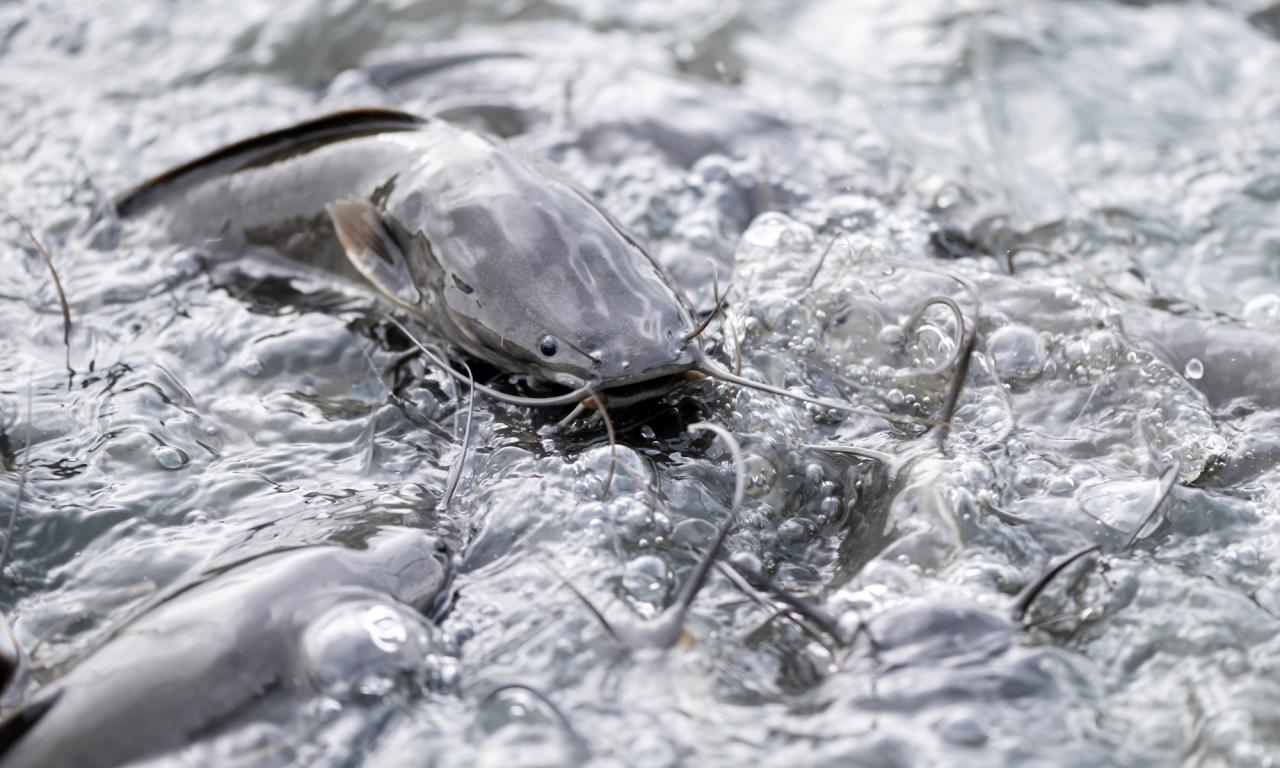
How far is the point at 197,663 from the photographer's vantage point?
1633mm

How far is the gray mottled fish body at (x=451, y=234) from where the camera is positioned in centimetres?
215

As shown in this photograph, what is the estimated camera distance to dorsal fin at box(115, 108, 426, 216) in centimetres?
270

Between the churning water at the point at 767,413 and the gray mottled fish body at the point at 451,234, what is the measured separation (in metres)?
0.13

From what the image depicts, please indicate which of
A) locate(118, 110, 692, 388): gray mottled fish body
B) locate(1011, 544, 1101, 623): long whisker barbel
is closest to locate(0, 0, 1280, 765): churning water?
→ locate(1011, 544, 1101, 623): long whisker barbel

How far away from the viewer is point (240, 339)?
2.66 metres

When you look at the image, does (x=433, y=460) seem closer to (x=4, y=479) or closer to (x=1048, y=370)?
(x=4, y=479)

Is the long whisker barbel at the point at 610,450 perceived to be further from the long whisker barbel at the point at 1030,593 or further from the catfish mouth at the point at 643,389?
the long whisker barbel at the point at 1030,593

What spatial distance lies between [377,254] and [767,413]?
90 centimetres

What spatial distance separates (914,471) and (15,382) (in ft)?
6.05

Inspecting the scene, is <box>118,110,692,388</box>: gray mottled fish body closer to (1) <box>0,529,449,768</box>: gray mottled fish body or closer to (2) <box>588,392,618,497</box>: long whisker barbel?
(2) <box>588,392,618,497</box>: long whisker barbel

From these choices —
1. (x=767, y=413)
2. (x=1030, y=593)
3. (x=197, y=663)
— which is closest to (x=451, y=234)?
(x=767, y=413)

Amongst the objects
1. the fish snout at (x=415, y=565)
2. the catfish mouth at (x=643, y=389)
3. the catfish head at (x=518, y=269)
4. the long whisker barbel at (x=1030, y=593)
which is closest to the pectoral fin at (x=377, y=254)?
the catfish head at (x=518, y=269)

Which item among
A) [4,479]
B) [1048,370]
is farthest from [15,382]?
[1048,370]

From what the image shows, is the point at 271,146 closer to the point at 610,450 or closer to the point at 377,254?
the point at 377,254
